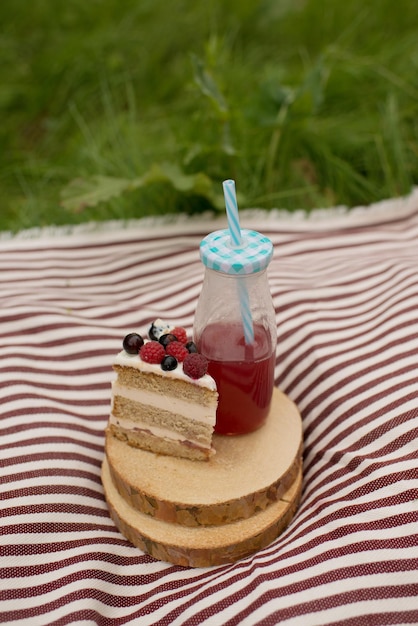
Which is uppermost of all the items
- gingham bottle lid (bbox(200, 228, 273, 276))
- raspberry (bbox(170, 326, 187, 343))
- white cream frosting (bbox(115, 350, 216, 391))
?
gingham bottle lid (bbox(200, 228, 273, 276))

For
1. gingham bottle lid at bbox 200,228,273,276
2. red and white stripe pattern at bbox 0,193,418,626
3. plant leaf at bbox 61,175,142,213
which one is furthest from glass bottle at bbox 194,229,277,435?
plant leaf at bbox 61,175,142,213

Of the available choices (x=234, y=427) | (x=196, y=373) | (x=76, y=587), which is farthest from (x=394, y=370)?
(x=76, y=587)

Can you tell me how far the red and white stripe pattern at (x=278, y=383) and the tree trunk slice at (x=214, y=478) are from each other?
97mm

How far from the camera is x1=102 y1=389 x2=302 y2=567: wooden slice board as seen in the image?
1.40 m

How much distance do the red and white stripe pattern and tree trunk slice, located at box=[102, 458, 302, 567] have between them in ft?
0.09

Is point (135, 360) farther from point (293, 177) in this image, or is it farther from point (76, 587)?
point (293, 177)

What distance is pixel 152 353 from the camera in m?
1.41

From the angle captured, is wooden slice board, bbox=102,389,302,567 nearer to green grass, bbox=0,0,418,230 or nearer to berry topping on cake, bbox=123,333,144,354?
berry topping on cake, bbox=123,333,144,354

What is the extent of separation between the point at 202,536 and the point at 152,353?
0.37 m

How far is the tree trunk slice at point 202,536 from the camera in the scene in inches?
55.3

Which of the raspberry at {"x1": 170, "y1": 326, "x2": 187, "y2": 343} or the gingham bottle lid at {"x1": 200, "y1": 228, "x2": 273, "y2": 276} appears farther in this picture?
the raspberry at {"x1": 170, "y1": 326, "x2": 187, "y2": 343}

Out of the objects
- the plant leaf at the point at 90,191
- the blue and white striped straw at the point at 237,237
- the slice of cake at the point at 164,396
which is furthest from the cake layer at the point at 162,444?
the plant leaf at the point at 90,191

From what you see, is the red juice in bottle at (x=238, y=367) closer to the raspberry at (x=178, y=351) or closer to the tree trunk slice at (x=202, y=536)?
the raspberry at (x=178, y=351)

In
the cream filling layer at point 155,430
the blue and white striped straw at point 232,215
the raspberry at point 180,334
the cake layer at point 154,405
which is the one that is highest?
the blue and white striped straw at point 232,215
